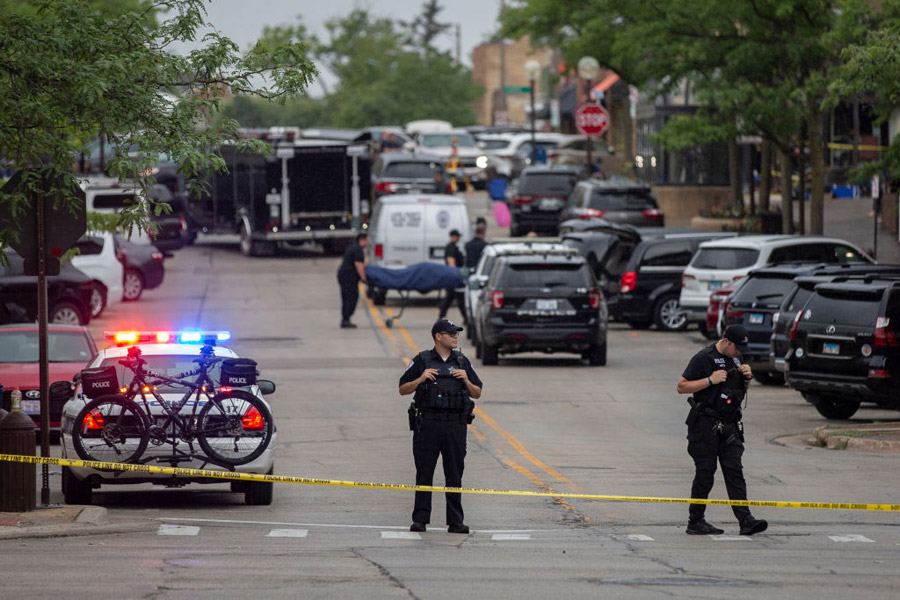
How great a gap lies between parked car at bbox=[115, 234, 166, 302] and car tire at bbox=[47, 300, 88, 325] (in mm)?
6274

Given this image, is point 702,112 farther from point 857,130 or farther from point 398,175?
point 398,175

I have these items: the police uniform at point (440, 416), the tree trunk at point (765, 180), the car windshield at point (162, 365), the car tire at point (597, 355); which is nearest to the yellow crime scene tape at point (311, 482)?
the police uniform at point (440, 416)

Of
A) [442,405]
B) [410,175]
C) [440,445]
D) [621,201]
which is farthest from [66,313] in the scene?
[410,175]

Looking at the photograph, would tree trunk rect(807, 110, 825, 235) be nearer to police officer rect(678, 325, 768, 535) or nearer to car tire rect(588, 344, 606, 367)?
car tire rect(588, 344, 606, 367)

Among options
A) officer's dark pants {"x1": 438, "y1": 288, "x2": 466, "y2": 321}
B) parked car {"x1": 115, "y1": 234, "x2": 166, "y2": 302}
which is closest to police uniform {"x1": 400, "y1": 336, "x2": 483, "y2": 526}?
officer's dark pants {"x1": 438, "y1": 288, "x2": 466, "y2": 321}

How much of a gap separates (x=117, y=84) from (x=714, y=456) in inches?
215

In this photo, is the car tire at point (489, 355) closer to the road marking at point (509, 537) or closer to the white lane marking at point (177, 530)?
the road marking at point (509, 537)

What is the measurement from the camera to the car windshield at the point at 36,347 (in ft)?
66.4

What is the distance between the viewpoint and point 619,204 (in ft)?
141

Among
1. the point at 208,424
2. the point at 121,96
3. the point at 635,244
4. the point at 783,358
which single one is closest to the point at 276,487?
the point at 208,424

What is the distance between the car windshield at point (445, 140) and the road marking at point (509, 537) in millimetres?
54437

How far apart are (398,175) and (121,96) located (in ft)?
121

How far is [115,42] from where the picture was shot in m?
13.3

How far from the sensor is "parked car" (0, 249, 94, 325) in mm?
29688
